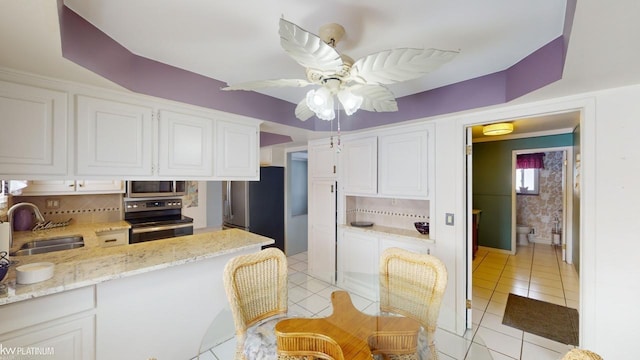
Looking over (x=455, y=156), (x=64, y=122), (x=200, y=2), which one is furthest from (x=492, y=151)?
(x=64, y=122)

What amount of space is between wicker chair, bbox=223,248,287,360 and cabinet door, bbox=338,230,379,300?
1.35m

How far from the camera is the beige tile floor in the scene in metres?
1.70

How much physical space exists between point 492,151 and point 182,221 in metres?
5.84

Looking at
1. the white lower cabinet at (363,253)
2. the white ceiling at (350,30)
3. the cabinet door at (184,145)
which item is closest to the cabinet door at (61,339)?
the cabinet door at (184,145)

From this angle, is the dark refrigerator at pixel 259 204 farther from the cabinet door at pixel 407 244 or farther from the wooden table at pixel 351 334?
the wooden table at pixel 351 334

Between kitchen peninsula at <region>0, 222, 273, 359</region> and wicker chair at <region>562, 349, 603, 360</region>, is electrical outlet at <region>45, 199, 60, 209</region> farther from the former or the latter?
wicker chair at <region>562, 349, 603, 360</region>

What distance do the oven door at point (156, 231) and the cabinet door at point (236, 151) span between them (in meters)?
1.68

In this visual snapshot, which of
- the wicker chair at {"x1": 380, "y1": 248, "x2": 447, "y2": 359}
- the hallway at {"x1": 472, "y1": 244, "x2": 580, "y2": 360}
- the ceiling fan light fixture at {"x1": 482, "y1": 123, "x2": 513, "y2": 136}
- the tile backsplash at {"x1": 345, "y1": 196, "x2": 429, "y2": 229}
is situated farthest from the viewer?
the ceiling fan light fixture at {"x1": 482, "y1": 123, "x2": 513, "y2": 136}

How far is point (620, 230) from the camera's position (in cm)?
165

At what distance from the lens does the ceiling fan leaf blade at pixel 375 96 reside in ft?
4.33

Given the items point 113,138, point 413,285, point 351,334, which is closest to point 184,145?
point 113,138

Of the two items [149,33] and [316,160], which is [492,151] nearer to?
[316,160]

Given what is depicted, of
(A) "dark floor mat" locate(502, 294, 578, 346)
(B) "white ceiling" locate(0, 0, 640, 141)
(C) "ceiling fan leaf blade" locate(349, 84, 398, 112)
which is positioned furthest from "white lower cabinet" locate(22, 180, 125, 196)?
(A) "dark floor mat" locate(502, 294, 578, 346)

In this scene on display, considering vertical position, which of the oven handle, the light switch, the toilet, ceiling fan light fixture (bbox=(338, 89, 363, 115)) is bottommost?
the toilet
